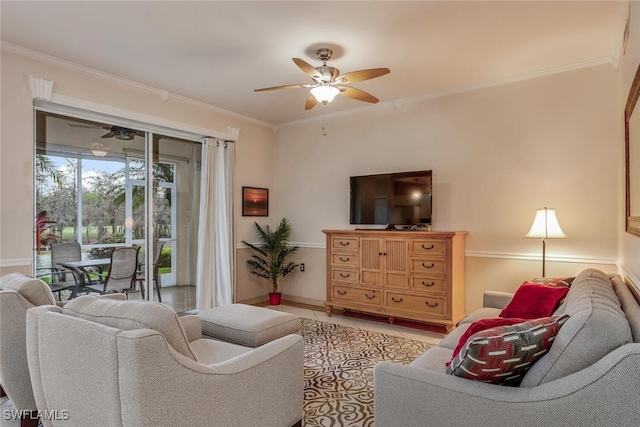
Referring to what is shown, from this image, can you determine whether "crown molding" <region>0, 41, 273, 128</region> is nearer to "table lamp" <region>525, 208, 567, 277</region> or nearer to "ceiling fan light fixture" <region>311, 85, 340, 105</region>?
"ceiling fan light fixture" <region>311, 85, 340, 105</region>

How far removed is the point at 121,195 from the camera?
416cm

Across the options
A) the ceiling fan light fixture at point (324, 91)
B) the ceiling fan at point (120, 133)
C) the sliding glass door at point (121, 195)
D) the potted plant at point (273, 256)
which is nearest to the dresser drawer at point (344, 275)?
the potted plant at point (273, 256)

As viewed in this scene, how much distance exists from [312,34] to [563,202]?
115 inches

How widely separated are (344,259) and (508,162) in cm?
219

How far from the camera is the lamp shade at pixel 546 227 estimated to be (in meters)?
3.34

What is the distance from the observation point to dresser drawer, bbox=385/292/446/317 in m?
3.93

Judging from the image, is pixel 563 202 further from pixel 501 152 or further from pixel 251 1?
pixel 251 1

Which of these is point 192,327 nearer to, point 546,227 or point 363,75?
point 363,75

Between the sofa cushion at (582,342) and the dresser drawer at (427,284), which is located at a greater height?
the sofa cushion at (582,342)

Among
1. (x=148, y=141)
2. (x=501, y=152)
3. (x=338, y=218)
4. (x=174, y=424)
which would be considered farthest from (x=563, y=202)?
(x=148, y=141)

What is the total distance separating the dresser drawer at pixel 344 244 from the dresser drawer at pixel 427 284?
2.72 feet

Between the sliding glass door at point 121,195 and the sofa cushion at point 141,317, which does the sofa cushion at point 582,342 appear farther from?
the sliding glass door at point 121,195

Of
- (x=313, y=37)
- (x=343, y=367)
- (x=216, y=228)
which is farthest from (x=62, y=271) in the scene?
(x=313, y=37)

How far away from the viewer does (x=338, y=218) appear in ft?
17.3
